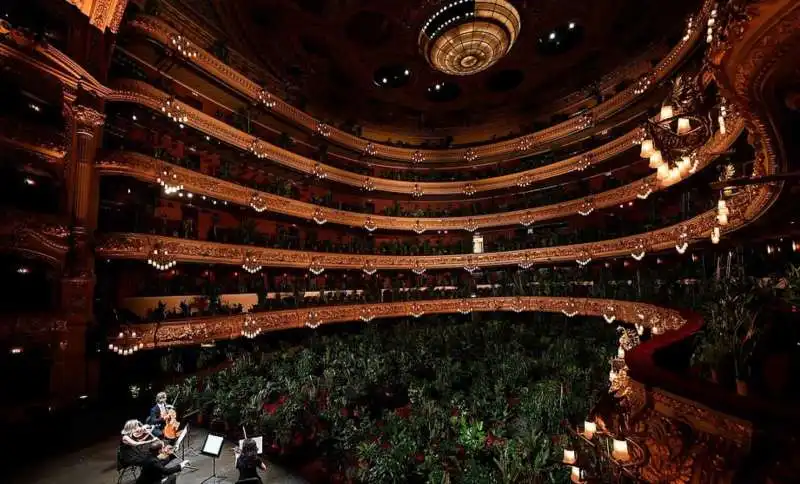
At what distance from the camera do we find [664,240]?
629 inches

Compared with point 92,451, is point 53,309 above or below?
above

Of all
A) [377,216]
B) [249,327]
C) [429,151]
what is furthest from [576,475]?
[429,151]

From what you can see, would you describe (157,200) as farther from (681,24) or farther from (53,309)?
(681,24)

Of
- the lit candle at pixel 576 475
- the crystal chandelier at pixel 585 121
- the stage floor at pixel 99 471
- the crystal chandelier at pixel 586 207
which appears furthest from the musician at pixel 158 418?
the crystal chandelier at pixel 585 121

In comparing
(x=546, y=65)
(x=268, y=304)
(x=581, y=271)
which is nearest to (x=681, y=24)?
(x=546, y=65)

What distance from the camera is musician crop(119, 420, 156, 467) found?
7.58m

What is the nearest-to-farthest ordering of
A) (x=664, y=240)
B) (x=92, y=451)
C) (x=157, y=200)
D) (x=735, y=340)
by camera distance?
(x=735, y=340), (x=92, y=451), (x=664, y=240), (x=157, y=200)

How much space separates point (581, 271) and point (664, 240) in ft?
27.7

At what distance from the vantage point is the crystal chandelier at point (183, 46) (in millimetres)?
15352

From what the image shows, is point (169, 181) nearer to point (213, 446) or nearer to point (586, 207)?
point (213, 446)

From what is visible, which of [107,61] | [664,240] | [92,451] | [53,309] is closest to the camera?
[92,451]

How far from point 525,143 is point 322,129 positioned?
15.7 m

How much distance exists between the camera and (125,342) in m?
12.7

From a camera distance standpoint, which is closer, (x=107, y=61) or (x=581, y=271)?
(x=107, y=61)
